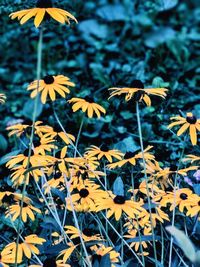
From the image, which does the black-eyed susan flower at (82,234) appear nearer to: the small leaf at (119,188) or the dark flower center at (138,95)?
the small leaf at (119,188)

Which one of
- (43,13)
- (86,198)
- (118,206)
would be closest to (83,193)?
(86,198)

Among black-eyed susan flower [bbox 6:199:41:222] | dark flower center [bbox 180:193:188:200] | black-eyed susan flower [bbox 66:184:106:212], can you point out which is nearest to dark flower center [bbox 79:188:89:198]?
black-eyed susan flower [bbox 66:184:106:212]

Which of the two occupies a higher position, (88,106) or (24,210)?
(88,106)

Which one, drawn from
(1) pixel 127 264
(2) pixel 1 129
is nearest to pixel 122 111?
(2) pixel 1 129

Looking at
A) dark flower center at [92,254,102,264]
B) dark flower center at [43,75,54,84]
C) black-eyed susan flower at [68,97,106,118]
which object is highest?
dark flower center at [43,75,54,84]

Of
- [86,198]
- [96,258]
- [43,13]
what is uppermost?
[43,13]

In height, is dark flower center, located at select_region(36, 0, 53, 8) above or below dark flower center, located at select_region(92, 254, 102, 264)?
above

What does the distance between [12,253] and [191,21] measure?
12.0 ft

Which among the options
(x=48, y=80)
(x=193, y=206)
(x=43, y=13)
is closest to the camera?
(x=43, y=13)

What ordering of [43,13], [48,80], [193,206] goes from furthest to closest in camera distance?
[48,80]
[193,206]
[43,13]

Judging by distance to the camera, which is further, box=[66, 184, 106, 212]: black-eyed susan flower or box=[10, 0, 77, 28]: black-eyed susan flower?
box=[66, 184, 106, 212]: black-eyed susan flower

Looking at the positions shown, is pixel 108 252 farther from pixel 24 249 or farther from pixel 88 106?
pixel 88 106

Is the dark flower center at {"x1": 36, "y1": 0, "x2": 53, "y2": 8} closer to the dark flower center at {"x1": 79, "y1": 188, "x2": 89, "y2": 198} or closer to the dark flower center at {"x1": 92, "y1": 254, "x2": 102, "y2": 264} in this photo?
the dark flower center at {"x1": 79, "y1": 188, "x2": 89, "y2": 198}

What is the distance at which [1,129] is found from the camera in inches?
115
